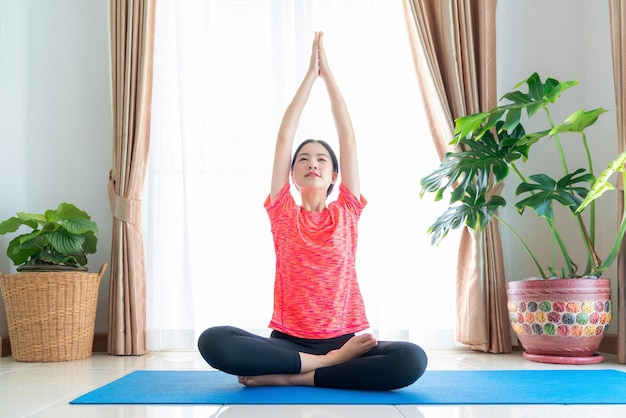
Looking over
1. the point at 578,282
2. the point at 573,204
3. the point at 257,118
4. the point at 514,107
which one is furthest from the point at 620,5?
the point at 257,118

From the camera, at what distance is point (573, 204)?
118 inches

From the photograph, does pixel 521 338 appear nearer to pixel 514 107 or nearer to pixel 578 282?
pixel 578 282

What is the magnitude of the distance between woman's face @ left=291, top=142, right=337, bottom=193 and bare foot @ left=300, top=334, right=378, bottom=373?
1.80 ft

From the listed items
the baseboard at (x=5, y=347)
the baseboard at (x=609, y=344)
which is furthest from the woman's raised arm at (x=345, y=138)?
the baseboard at (x=5, y=347)

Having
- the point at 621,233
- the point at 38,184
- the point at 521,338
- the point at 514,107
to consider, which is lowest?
the point at 521,338

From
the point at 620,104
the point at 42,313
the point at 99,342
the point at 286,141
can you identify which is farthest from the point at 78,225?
the point at 620,104

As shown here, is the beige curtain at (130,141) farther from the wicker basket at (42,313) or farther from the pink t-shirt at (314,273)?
the pink t-shirt at (314,273)

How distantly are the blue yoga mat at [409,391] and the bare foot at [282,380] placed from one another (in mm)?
31

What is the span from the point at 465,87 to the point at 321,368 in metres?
1.98

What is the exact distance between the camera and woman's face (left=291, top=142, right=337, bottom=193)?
7.63 feet

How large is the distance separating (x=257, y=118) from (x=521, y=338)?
1.72 meters

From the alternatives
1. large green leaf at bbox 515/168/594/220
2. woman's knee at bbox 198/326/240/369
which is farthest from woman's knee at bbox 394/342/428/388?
large green leaf at bbox 515/168/594/220

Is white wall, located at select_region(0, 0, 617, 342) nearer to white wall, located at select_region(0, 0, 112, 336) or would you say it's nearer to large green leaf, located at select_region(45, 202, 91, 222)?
white wall, located at select_region(0, 0, 112, 336)

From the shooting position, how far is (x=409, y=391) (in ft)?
6.82
